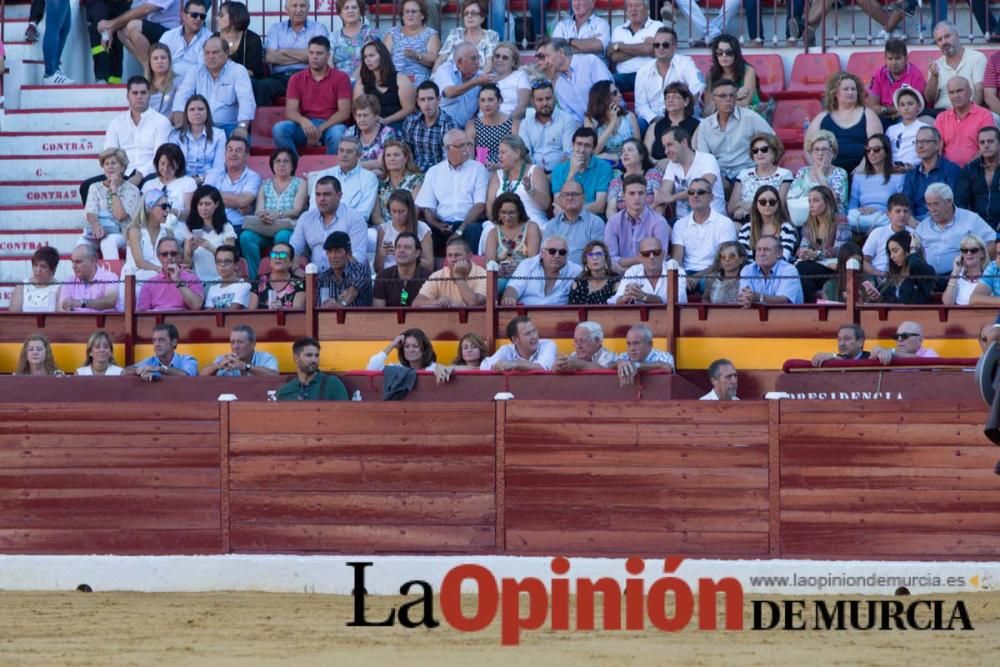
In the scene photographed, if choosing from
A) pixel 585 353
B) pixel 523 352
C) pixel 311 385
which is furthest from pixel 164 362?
pixel 585 353

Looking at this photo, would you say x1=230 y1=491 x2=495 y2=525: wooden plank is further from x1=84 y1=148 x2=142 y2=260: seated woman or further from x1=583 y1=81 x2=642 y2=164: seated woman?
x1=583 y1=81 x2=642 y2=164: seated woman

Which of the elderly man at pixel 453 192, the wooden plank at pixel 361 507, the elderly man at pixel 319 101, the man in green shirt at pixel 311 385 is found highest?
the elderly man at pixel 319 101

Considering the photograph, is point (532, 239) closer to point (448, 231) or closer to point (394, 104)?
point (448, 231)

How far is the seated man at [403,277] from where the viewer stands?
1353 cm

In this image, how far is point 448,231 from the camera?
14359mm

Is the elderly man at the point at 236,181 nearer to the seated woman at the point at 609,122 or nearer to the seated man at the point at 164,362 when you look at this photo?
the seated man at the point at 164,362

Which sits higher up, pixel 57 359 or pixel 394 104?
pixel 394 104

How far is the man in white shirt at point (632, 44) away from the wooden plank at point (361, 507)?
4216 mm

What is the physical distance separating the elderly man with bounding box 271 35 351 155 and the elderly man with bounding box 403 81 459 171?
2.29 feet

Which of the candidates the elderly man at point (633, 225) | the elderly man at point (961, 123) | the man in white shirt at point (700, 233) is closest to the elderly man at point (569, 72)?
the elderly man at point (633, 225)

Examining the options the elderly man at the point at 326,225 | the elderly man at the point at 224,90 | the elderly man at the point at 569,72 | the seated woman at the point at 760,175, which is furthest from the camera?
the elderly man at the point at 224,90

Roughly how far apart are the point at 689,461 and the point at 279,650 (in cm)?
306

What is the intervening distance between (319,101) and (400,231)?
82.6 inches

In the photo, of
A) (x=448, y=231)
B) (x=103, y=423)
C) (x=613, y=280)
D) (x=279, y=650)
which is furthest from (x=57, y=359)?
(x=279, y=650)
